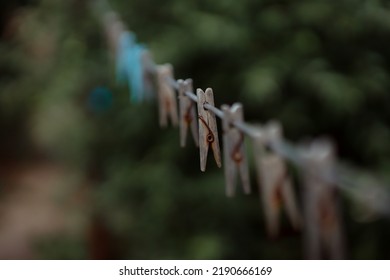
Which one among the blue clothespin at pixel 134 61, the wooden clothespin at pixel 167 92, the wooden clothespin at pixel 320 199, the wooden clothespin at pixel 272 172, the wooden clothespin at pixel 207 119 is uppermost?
the blue clothespin at pixel 134 61

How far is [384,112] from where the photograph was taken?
6.86 ft

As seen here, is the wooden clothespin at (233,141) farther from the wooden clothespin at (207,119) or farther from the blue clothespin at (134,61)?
the blue clothespin at (134,61)

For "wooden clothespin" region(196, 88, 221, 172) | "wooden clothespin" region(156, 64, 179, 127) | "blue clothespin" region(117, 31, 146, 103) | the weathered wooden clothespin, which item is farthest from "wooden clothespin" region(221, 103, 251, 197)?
"blue clothespin" region(117, 31, 146, 103)

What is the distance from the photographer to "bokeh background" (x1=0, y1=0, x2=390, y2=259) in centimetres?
202

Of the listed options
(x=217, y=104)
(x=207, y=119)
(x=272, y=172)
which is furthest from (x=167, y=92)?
(x=217, y=104)

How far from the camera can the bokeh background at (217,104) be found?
202 cm

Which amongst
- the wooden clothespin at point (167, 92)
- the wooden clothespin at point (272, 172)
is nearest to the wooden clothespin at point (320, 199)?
the wooden clothespin at point (272, 172)

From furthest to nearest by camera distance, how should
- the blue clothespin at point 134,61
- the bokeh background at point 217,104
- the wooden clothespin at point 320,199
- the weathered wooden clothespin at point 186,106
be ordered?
the bokeh background at point 217,104 → the blue clothespin at point 134,61 → the weathered wooden clothespin at point 186,106 → the wooden clothespin at point 320,199

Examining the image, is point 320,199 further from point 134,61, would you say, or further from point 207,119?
point 134,61

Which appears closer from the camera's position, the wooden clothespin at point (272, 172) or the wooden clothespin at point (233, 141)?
the wooden clothespin at point (272, 172)

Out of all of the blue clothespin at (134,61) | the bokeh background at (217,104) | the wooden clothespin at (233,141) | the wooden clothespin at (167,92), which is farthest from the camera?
the bokeh background at (217,104)

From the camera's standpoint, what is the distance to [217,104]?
2.13 meters

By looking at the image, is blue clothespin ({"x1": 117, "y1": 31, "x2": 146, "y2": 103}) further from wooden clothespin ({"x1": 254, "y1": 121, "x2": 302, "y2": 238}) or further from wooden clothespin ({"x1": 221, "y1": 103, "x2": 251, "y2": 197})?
wooden clothespin ({"x1": 254, "y1": 121, "x2": 302, "y2": 238})

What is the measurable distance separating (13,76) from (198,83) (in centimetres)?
110
